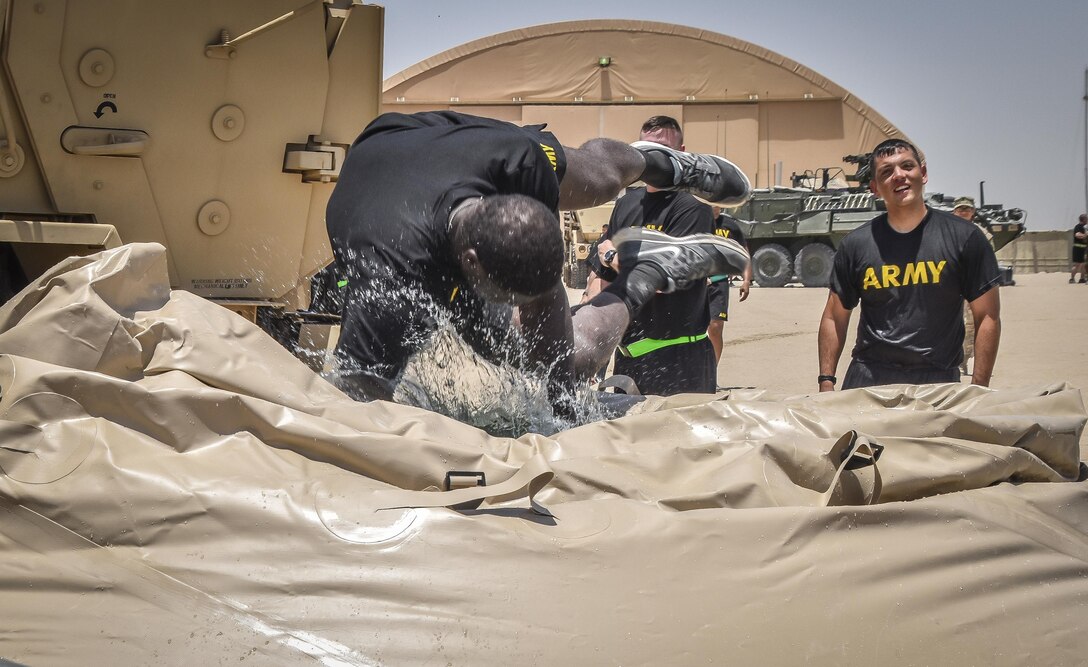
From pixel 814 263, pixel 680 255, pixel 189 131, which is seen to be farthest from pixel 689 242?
pixel 814 263

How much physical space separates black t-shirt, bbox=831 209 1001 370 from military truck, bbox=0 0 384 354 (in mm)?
2326

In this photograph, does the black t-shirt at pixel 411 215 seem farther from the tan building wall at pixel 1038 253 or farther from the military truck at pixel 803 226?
the tan building wall at pixel 1038 253

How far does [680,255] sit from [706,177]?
0.30m

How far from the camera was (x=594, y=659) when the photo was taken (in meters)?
1.59

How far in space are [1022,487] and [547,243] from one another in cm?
115

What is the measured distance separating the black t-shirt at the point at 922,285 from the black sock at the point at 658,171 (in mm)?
1029

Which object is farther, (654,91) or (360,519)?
(654,91)

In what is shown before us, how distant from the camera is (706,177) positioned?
11.2 feet

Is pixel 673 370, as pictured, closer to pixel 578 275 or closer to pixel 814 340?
pixel 814 340

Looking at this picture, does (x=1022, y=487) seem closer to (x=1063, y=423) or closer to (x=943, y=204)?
(x=1063, y=423)

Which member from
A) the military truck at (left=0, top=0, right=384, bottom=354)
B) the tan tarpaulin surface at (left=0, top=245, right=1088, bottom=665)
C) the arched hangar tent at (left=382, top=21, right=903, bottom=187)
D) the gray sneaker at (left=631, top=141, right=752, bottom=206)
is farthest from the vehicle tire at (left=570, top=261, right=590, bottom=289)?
the tan tarpaulin surface at (left=0, top=245, right=1088, bottom=665)

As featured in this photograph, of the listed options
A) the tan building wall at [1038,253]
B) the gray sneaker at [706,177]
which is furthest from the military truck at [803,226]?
the gray sneaker at [706,177]

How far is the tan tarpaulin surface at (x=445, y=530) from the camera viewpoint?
1608mm

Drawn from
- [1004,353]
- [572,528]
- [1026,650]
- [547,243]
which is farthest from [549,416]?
[1004,353]
